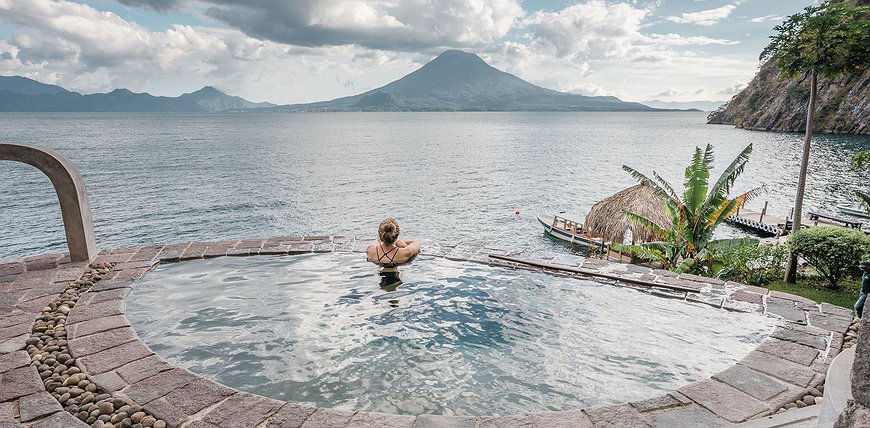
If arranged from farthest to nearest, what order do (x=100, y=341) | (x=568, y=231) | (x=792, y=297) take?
(x=568, y=231)
(x=792, y=297)
(x=100, y=341)

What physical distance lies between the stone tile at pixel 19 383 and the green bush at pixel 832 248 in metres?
15.4

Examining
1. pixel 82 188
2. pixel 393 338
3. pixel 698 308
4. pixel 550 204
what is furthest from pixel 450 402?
pixel 550 204

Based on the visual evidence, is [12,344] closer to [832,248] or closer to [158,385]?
[158,385]

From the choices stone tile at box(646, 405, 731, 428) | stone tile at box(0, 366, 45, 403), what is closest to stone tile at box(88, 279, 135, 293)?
stone tile at box(0, 366, 45, 403)

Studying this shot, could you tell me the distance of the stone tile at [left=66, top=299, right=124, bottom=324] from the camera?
7.92 meters

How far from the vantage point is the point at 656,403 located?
219 inches

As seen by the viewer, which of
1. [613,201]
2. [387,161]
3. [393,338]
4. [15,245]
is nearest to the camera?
[393,338]

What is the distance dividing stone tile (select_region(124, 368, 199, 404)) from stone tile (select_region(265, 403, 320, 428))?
152 centimetres

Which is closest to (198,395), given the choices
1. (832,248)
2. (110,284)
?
(110,284)

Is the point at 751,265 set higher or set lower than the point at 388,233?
lower

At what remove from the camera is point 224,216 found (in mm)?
36906

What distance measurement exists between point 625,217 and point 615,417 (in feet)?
64.8

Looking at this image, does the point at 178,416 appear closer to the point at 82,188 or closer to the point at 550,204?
the point at 82,188

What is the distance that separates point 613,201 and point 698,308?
54.1 feet
